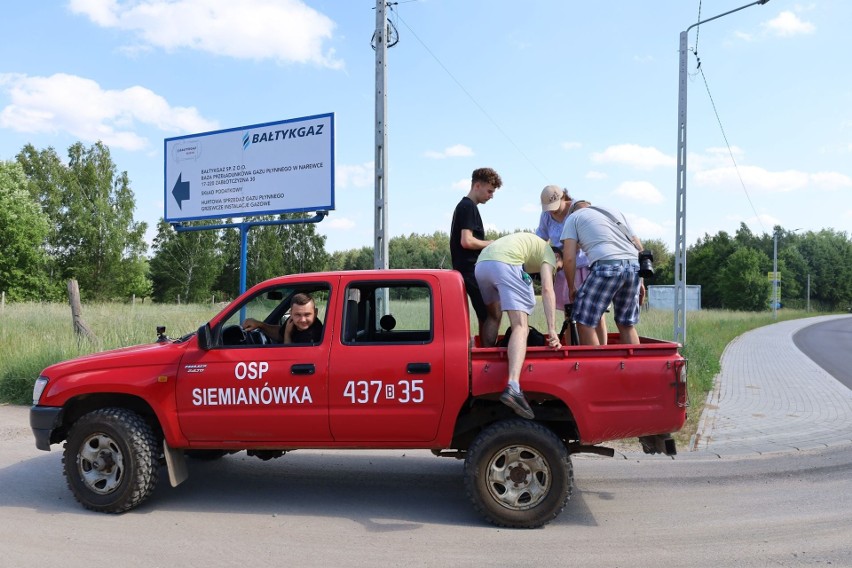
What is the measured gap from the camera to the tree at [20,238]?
132 feet

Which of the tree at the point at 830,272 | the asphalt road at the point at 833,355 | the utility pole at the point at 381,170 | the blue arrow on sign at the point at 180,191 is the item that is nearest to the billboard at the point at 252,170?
the blue arrow on sign at the point at 180,191

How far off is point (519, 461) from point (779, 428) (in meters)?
5.20

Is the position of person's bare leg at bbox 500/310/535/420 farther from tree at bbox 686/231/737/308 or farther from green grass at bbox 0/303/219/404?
tree at bbox 686/231/737/308

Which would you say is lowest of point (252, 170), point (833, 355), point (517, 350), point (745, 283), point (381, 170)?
point (833, 355)

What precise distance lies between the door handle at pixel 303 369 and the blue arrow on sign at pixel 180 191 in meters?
8.96

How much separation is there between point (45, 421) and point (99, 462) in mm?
528

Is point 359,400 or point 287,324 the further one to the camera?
point 287,324

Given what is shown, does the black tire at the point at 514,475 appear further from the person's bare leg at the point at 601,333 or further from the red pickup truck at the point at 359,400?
the person's bare leg at the point at 601,333

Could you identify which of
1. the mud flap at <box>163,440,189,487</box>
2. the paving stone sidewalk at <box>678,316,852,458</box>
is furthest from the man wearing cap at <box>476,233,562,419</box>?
the paving stone sidewalk at <box>678,316,852,458</box>

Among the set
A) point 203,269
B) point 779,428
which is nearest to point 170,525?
point 779,428

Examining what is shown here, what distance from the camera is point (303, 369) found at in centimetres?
469

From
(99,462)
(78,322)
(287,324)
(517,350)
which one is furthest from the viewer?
(78,322)

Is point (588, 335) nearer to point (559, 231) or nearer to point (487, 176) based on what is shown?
point (559, 231)

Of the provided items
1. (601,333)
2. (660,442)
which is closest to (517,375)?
(660,442)
